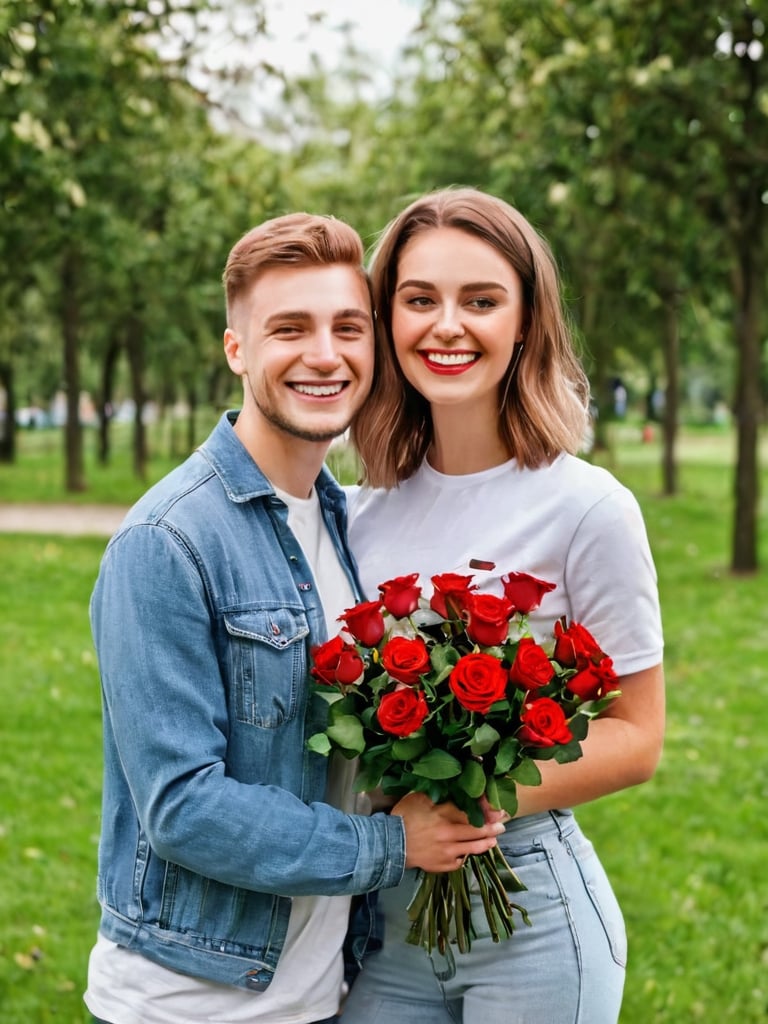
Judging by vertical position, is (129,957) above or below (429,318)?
below

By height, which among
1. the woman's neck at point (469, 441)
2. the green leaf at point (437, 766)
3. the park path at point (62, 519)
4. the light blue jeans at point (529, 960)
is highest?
the woman's neck at point (469, 441)

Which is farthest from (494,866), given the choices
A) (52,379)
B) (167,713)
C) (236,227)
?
(52,379)

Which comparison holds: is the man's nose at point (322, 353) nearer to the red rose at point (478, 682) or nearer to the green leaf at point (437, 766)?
the red rose at point (478, 682)

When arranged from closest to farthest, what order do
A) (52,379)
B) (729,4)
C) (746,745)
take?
1. (746,745)
2. (729,4)
3. (52,379)

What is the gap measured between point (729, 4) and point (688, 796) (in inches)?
340

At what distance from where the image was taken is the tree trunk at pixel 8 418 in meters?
32.6

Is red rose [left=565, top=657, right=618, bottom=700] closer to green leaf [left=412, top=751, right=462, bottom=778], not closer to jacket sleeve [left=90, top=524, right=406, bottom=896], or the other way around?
green leaf [left=412, top=751, right=462, bottom=778]

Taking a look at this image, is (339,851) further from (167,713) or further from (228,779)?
(167,713)

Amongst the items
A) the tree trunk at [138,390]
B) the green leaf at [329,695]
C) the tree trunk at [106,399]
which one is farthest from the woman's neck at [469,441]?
the tree trunk at [106,399]

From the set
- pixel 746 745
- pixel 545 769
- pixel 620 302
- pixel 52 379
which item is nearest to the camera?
pixel 545 769

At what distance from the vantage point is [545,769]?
256cm

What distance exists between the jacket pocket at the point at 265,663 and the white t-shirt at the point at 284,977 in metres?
0.20

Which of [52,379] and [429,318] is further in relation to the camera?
[52,379]

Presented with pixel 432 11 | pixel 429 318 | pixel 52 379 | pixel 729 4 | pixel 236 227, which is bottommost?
pixel 52 379
